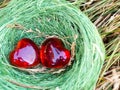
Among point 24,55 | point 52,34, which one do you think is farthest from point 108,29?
point 24,55

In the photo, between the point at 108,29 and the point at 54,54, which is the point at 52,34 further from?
the point at 108,29

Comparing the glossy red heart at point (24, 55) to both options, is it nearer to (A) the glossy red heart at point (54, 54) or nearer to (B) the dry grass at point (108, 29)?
(A) the glossy red heart at point (54, 54)

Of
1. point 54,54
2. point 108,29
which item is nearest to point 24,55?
point 54,54

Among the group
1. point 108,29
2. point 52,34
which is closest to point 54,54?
point 52,34

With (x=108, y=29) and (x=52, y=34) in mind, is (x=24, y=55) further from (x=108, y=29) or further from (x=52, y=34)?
(x=108, y=29)

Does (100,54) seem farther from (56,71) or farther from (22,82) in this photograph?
(22,82)
